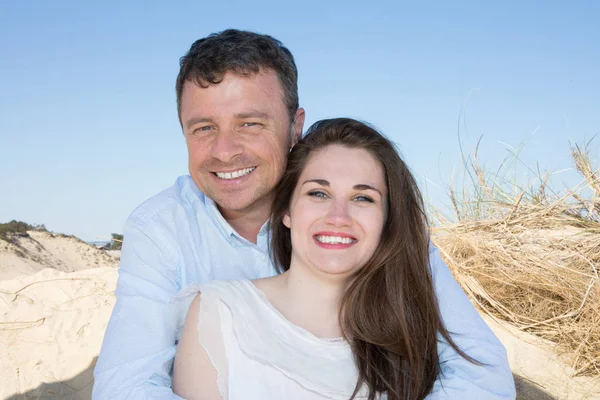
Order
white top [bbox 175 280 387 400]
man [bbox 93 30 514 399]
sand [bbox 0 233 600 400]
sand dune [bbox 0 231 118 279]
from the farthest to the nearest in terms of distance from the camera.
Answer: sand dune [bbox 0 231 118 279], sand [bbox 0 233 600 400], man [bbox 93 30 514 399], white top [bbox 175 280 387 400]

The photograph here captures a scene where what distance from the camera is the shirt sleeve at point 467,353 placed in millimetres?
2334

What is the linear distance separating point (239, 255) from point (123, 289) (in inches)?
25.2

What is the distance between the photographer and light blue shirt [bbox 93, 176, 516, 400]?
7.63ft

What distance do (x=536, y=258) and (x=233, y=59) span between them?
363 centimetres

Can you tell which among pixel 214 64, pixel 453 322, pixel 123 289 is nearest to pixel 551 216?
pixel 453 322

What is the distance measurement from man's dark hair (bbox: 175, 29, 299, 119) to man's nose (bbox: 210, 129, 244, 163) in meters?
0.26

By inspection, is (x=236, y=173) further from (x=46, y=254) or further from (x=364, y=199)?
(x=46, y=254)

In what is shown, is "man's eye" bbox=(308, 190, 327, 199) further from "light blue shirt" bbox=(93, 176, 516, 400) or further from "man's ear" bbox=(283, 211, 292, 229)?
"light blue shirt" bbox=(93, 176, 516, 400)

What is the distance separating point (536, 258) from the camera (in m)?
5.25

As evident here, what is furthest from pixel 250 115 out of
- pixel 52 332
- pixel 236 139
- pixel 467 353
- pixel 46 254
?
pixel 46 254

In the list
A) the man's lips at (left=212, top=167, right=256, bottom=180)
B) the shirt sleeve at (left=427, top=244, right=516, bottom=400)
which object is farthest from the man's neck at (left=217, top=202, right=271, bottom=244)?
the shirt sleeve at (left=427, top=244, right=516, bottom=400)

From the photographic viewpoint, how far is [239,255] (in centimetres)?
298

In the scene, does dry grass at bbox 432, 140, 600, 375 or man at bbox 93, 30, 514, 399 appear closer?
man at bbox 93, 30, 514, 399

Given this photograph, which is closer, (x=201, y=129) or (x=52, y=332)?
(x=201, y=129)
